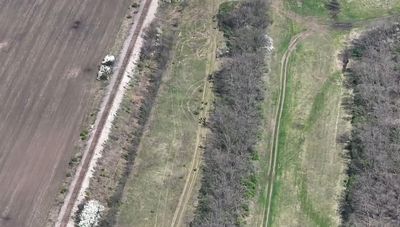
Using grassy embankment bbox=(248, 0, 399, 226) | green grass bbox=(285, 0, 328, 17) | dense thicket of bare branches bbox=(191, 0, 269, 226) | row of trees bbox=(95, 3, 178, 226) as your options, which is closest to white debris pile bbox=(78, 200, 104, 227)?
row of trees bbox=(95, 3, 178, 226)

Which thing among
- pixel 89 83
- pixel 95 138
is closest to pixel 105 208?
pixel 95 138

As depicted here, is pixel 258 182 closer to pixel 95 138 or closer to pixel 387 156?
pixel 387 156

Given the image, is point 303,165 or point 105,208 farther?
point 303,165

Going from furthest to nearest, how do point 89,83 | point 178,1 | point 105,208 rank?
point 178,1
point 89,83
point 105,208

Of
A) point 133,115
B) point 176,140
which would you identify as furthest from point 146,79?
point 176,140

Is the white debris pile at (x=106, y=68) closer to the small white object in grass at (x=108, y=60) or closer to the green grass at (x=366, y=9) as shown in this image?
the small white object in grass at (x=108, y=60)

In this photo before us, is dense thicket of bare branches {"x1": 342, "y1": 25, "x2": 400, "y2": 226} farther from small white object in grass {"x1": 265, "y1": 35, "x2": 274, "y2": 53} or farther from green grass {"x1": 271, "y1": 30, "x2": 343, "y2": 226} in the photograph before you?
small white object in grass {"x1": 265, "y1": 35, "x2": 274, "y2": 53}

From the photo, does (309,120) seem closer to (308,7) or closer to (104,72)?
(308,7)
